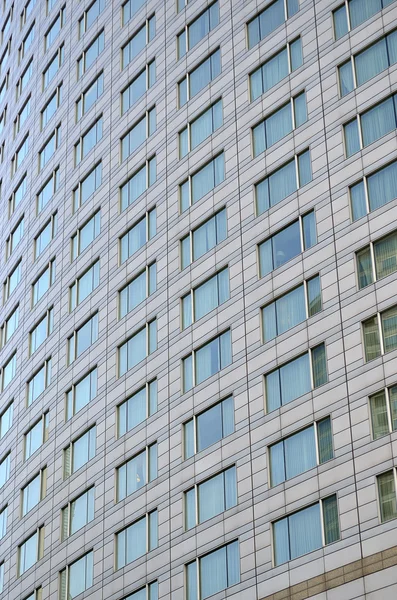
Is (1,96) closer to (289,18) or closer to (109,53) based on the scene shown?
(109,53)

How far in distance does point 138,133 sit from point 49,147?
45.4 ft

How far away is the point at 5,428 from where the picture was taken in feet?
265

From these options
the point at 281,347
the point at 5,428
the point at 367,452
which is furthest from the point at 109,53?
the point at 367,452

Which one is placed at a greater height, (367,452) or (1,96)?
(1,96)

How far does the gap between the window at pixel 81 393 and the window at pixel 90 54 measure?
21864 mm

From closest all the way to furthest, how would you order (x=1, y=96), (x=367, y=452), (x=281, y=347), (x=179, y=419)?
(x=367, y=452) → (x=281, y=347) → (x=179, y=419) → (x=1, y=96)

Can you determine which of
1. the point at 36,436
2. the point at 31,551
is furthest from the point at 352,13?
the point at 31,551

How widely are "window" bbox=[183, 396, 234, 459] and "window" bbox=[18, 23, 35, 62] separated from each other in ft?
141

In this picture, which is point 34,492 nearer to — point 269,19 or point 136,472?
point 136,472

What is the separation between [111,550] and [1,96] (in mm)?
46990

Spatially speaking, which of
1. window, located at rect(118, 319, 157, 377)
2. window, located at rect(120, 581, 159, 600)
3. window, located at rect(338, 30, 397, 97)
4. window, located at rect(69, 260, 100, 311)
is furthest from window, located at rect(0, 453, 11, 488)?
window, located at rect(338, 30, 397, 97)

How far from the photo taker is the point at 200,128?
65.3m

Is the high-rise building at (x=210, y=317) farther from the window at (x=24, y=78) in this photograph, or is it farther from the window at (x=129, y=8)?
the window at (x=24, y=78)

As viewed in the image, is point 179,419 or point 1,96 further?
point 1,96
